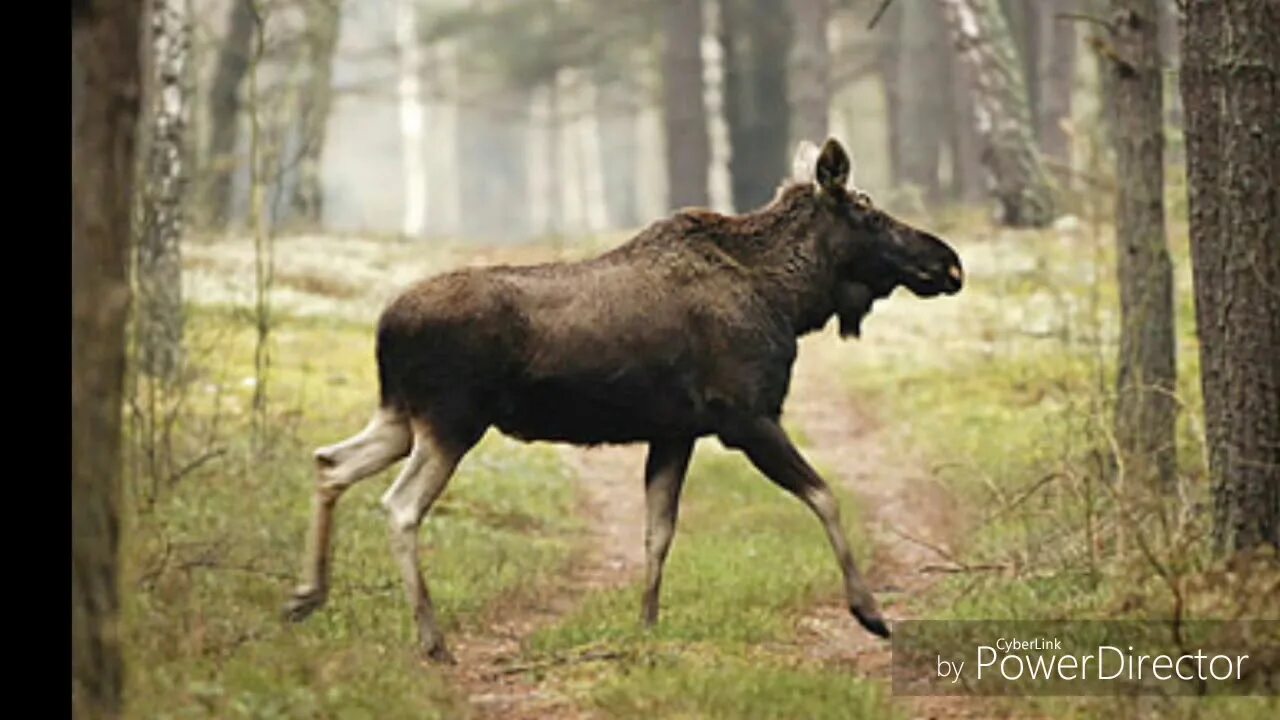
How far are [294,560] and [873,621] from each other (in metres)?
3.46

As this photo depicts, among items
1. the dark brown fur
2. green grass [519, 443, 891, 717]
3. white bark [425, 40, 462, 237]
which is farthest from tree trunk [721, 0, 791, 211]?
white bark [425, 40, 462, 237]

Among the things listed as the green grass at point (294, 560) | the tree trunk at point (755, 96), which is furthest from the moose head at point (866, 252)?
the tree trunk at point (755, 96)

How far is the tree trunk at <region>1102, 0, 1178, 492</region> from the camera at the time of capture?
526 inches

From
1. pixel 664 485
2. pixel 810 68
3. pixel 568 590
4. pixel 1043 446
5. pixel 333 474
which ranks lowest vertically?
pixel 568 590

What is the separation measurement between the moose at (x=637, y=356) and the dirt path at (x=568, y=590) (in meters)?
0.50

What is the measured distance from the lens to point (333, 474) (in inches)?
421

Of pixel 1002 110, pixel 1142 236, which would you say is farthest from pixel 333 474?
pixel 1002 110

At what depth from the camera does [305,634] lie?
9375 millimetres

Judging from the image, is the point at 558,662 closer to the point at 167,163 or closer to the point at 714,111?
the point at 167,163

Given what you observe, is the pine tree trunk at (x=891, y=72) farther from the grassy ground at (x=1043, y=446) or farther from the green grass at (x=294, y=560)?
the green grass at (x=294, y=560)

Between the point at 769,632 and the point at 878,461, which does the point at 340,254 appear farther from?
the point at 769,632

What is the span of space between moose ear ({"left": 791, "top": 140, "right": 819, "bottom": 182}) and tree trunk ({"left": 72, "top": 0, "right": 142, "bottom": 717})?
6.00 m

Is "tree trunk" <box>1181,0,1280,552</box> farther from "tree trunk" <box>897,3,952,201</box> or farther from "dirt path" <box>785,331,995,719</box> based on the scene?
"tree trunk" <box>897,3,952,201</box>
